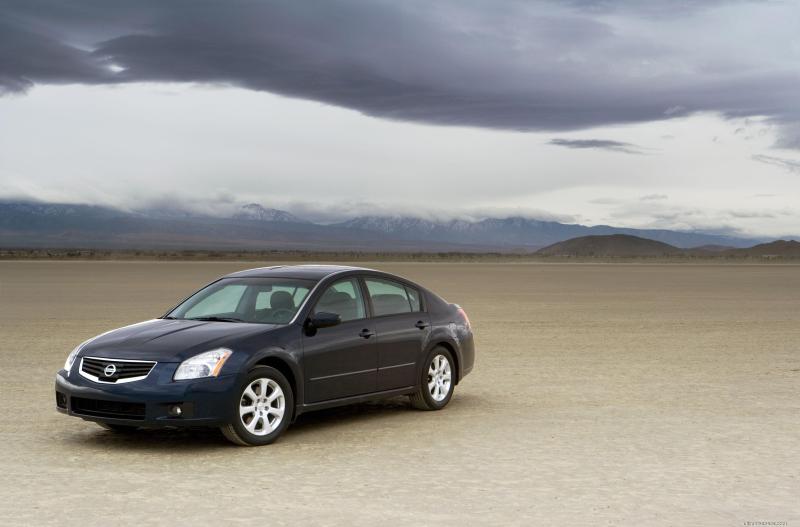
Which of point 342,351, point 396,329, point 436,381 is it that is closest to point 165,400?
point 342,351

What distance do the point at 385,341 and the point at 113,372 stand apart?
284 cm

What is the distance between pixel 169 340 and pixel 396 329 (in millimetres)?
2574

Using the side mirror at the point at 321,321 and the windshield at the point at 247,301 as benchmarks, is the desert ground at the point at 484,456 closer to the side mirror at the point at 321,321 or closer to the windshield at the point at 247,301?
the side mirror at the point at 321,321

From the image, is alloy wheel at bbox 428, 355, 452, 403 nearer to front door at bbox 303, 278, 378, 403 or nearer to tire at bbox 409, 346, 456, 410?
tire at bbox 409, 346, 456, 410

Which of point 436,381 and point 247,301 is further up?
point 247,301

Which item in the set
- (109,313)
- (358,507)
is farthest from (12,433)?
(109,313)

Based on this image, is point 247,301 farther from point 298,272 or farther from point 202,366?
point 202,366

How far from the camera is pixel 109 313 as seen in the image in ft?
89.9

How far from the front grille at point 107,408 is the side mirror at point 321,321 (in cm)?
175

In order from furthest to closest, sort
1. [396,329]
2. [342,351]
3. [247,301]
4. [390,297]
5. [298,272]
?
[390,297] → [396,329] → [298,272] → [247,301] → [342,351]

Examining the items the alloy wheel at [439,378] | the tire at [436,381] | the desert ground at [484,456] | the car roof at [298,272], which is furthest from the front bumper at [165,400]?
the alloy wheel at [439,378]

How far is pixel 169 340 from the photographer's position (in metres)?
9.62

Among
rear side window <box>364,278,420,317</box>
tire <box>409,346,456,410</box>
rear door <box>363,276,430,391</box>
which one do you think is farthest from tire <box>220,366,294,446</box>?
tire <box>409,346,456,410</box>

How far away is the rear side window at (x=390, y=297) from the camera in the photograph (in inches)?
443
